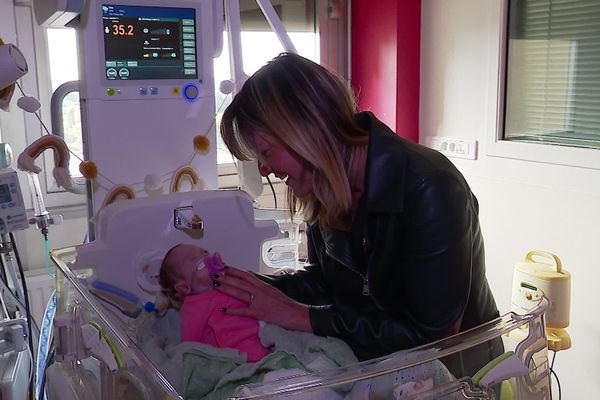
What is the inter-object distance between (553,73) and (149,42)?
60.4 inches

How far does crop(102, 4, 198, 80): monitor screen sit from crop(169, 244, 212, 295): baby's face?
47 centimetres

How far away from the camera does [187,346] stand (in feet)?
3.73

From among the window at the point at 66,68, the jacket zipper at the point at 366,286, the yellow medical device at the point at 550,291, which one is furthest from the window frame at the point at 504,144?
the window at the point at 66,68

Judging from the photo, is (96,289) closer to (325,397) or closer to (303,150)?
(303,150)

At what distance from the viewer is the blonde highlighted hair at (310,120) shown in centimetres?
109

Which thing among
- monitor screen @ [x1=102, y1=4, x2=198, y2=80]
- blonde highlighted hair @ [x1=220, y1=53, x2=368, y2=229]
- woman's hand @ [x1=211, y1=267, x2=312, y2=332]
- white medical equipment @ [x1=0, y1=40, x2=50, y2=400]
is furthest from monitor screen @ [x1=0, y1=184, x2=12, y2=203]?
blonde highlighted hair @ [x1=220, y1=53, x2=368, y2=229]

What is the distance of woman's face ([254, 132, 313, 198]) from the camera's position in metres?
1.14

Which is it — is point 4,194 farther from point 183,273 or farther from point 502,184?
point 502,184

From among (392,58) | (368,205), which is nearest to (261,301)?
(368,205)

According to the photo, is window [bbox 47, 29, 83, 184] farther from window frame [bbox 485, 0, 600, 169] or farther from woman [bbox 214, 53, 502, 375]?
window frame [bbox 485, 0, 600, 169]

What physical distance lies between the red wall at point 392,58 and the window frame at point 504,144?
42 centimetres

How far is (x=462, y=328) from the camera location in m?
1.23

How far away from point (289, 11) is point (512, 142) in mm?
1201

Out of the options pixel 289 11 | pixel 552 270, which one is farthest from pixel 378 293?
pixel 289 11
